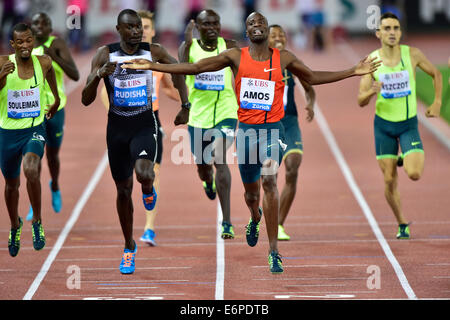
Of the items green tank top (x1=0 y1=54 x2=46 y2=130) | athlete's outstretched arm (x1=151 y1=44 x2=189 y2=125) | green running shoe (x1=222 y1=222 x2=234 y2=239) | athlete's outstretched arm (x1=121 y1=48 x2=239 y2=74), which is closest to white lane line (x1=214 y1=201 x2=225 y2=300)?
green running shoe (x1=222 y1=222 x2=234 y2=239)

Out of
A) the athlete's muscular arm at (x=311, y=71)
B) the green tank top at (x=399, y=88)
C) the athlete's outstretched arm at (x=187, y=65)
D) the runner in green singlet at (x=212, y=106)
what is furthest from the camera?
the green tank top at (x=399, y=88)

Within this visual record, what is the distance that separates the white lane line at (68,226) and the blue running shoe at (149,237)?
0.90 meters

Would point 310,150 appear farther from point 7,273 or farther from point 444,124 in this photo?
point 7,273

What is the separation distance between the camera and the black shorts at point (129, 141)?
933 centimetres

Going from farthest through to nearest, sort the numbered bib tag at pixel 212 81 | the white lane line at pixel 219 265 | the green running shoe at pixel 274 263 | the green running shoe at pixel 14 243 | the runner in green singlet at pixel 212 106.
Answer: the numbered bib tag at pixel 212 81, the runner in green singlet at pixel 212 106, the green running shoe at pixel 14 243, the green running shoe at pixel 274 263, the white lane line at pixel 219 265

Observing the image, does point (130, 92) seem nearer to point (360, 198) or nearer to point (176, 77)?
point (176, 77)

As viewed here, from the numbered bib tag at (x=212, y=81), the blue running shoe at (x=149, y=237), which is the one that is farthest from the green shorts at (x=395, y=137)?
the blue running shoe at (x=149, y=237)

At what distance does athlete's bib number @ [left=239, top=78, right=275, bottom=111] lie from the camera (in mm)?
9242

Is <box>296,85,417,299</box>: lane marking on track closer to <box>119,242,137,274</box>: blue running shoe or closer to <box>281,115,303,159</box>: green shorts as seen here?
<box>281,115,303,159</box>: green shorts

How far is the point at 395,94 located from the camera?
1119cm

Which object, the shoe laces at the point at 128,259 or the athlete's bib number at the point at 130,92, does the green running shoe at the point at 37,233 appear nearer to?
the shoe laces at the point at 128,259

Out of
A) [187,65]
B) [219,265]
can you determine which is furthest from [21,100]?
[219,265]

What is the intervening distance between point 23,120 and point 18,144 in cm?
23

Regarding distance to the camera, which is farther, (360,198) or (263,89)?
(360,198)
